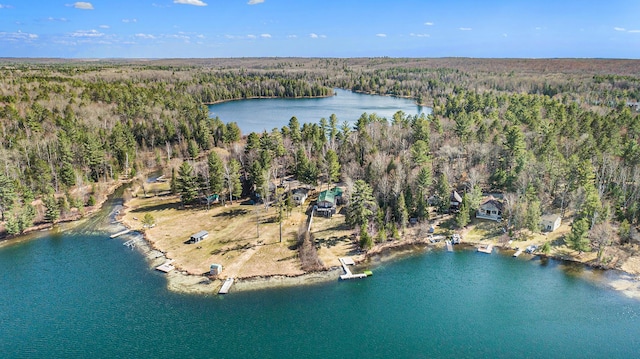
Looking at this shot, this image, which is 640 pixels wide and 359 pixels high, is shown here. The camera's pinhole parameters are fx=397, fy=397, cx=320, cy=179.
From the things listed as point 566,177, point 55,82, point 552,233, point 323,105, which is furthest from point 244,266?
point 323,105

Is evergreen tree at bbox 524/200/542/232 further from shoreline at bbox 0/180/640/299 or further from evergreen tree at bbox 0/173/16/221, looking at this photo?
A: evergreen tree at bbox 0/173/16/221

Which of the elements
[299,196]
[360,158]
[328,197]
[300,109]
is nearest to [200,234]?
[299,196]

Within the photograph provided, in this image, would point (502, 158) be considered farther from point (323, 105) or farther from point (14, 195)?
point (323, 105)

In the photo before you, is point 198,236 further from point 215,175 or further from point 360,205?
point 360,205

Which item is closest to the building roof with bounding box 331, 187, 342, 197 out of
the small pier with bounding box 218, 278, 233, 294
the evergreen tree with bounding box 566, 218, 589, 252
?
the small pier with bounding box 218, 278, 233, 294

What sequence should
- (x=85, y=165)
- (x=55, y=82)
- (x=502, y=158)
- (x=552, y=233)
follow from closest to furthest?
(x=552, y=233), (x=502, y=158), (x=85, y=165), (x=55, y=82)

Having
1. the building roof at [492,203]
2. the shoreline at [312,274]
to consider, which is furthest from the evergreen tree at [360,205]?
the building roof at [492,203]
